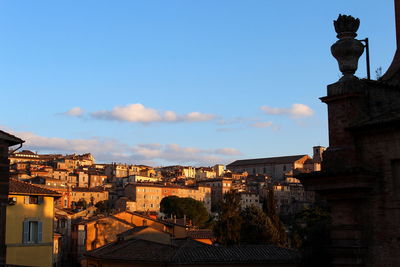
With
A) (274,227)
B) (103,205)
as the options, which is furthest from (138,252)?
(103,205)

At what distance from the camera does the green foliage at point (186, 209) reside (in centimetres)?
11625

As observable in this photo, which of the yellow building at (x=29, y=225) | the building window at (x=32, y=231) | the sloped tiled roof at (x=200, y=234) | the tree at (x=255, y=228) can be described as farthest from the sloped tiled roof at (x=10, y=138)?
the sloped tiled roof at (x=200, y=234)

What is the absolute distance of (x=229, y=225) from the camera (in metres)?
53.8

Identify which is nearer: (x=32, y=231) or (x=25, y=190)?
(x=32, y=231)

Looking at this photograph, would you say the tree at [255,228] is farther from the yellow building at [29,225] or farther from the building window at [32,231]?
the building window at [32,231]

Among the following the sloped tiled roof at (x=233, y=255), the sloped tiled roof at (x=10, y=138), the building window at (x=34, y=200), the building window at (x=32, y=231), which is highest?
the sloped tiled roof at (x=10, y=138)

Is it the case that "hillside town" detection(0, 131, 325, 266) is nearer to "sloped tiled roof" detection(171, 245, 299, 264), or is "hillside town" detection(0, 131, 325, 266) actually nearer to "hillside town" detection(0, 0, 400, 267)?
"hillside town" detection(0, 0, 400, 267)

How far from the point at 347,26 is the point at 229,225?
43.8 m

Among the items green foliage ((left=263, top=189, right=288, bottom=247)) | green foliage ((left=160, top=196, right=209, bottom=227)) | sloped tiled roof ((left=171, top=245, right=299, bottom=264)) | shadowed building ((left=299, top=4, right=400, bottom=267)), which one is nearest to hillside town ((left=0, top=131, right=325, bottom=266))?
green foliage ((left=160, top=196, right=209, bottom=227))

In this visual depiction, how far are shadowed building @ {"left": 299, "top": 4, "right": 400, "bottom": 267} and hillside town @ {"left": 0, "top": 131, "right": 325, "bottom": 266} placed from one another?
17041 mm

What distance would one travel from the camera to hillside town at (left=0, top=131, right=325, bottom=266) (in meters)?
29.9

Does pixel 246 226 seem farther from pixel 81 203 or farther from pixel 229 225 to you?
pixel 81 203

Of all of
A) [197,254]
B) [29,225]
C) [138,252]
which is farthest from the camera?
[138,252]

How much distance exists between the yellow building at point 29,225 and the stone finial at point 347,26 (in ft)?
70.6
